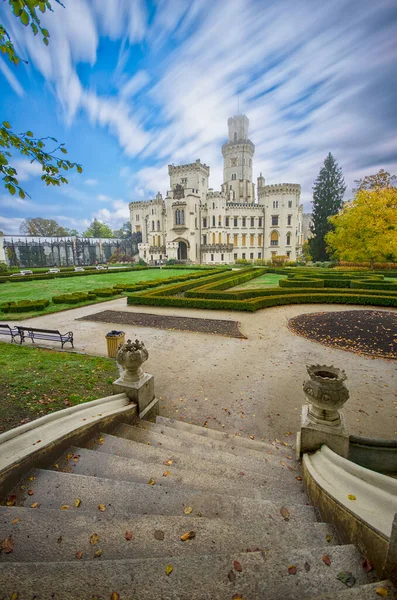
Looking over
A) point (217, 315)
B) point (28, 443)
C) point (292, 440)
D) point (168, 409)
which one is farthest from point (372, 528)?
point (217, 315)

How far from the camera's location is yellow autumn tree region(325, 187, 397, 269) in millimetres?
25750

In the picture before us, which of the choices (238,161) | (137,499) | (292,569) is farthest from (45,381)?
(238,161)

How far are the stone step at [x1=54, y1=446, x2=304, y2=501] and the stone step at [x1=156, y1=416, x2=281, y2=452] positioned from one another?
931mm

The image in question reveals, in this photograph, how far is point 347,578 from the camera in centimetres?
167

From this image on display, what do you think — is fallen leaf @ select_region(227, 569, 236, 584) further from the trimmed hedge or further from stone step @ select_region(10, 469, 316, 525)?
the trimmed hedge

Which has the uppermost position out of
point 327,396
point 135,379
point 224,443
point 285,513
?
point 327,396

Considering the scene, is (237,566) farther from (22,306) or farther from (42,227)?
(42,227)

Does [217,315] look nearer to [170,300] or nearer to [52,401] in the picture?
[170,300]

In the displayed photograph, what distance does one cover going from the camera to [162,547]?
76.4 inches

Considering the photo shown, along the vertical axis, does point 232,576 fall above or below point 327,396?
below

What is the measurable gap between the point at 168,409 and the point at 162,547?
3.56m

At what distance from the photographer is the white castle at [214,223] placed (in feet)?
180

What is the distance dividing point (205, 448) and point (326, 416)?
1735mm

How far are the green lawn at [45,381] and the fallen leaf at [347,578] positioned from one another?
14.2 feet
